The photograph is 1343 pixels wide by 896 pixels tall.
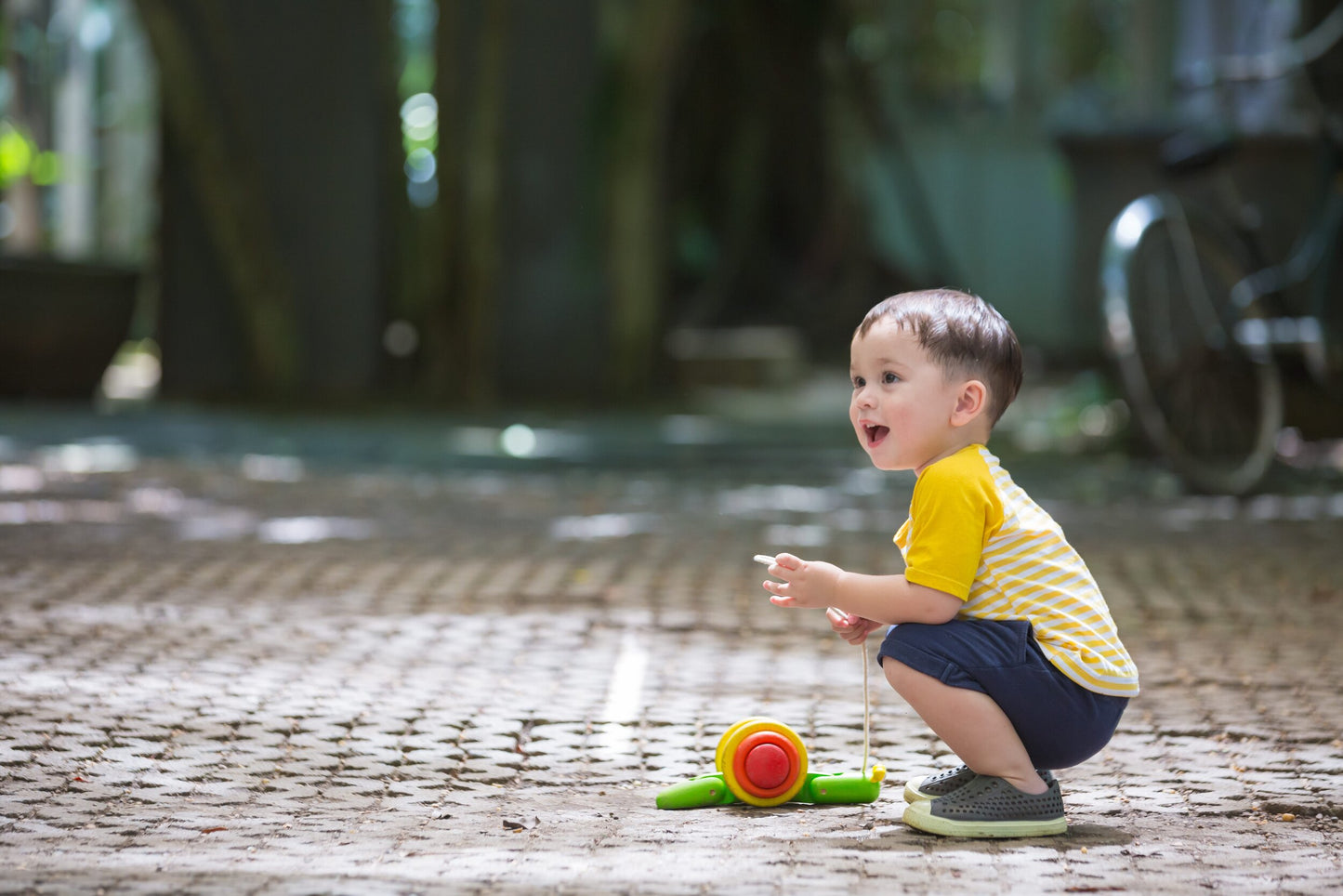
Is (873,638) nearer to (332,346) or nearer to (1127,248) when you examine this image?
(1127,248)

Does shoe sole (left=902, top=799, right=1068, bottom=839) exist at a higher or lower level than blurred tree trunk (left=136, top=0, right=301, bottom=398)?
lower

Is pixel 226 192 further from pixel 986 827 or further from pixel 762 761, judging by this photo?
pixel 986 827

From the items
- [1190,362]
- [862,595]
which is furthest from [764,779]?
[1190,362]

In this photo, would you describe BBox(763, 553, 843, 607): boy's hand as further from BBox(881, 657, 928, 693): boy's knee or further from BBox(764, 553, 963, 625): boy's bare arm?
BBox(881, 657, 928, 693): boy's knee

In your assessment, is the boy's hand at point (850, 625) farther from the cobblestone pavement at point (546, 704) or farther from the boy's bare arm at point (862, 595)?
the cobblestone pavement at point (546, 704)

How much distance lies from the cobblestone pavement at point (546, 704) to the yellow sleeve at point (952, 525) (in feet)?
1.30

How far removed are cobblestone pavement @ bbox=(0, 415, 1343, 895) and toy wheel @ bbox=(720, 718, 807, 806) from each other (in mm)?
42

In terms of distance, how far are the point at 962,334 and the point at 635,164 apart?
908cm

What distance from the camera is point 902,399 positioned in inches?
106

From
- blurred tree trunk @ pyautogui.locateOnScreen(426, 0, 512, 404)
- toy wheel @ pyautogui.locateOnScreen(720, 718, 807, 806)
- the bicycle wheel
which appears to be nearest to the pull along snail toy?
toy wheel @ pyautogui.locateOnScreen(720, 718, 807, 806)

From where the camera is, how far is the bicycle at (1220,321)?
21.6ft

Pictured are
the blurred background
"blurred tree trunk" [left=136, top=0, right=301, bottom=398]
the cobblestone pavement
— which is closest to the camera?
the cobblestone pavement

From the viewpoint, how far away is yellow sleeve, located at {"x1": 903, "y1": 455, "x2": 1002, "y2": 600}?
8.67 feet

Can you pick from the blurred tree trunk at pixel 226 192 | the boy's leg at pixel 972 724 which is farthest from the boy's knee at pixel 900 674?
the blurred tree trunk at pixel 226 192
